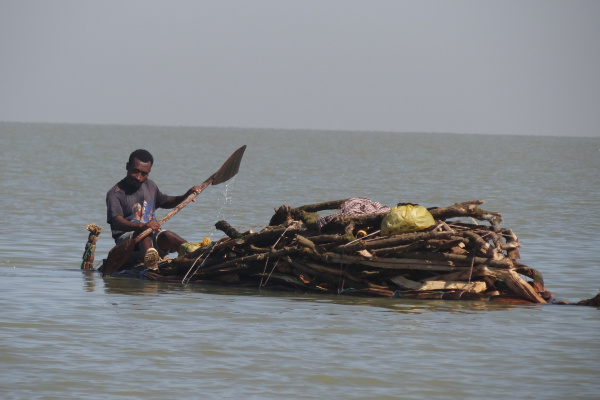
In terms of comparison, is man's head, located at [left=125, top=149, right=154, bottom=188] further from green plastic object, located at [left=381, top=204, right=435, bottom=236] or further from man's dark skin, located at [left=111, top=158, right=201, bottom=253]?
green plastic object, located at [left=381, top=204, right=435, bottom=236]

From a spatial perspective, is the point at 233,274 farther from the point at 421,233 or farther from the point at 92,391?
the point at 92,391

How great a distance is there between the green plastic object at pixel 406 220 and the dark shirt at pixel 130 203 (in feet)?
9.40

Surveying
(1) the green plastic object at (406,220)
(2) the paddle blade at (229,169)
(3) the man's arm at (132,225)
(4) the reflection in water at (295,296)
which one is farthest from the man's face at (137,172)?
(1) the green plastic object at (406,220)

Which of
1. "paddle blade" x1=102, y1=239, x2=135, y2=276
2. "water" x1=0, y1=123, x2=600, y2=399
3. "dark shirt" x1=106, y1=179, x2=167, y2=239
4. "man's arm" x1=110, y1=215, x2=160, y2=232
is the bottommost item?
"water" x1=0, y1=123, x2=600, y2=399

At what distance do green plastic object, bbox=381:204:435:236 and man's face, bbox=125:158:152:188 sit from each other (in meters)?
2.89

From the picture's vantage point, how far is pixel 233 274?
1195cm

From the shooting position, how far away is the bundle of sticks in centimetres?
1062

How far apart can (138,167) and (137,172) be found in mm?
67

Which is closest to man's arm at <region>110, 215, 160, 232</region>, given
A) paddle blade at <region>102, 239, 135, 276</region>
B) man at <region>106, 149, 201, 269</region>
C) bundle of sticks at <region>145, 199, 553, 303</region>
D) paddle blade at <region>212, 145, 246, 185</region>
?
man at <region>106, 149, 201, 269</region>

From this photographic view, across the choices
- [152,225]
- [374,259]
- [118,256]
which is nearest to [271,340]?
[374,259]

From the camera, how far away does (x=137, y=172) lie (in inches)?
490

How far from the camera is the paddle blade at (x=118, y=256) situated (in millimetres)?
12284

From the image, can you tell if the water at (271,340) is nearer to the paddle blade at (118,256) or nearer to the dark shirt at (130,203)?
the paddle blade at (118,256)

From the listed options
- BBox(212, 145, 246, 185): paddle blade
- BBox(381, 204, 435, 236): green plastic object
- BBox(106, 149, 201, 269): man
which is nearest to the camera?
BBox(381, 204, 435, 236): green plastic object
